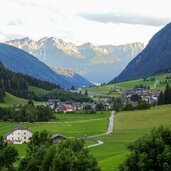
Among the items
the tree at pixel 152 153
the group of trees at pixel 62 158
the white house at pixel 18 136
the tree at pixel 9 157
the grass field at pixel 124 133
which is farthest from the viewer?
the white house at pixel 18 136

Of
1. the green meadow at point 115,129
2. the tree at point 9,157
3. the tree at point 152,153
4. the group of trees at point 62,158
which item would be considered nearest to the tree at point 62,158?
the group of trees at point 62,158

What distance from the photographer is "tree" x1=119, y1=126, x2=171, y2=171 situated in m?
55.8

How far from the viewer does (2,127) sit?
184 metres

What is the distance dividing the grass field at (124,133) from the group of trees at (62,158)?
6217mm

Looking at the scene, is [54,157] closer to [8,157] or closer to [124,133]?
[8,157]

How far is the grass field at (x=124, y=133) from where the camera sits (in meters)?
95.9

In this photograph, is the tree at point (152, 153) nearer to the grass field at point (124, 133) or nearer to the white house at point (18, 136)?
the grass field at point (124, 133)

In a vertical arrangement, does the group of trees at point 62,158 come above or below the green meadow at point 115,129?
above

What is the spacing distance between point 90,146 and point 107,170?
47099mm

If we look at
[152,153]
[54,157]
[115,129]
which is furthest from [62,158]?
[115,129]

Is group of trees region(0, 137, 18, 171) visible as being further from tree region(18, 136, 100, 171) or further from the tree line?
tree region(18, 136, 100, 171)

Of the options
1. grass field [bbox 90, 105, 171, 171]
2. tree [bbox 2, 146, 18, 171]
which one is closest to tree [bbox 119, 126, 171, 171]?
grass field [bbox 90, 105, 171, 171]

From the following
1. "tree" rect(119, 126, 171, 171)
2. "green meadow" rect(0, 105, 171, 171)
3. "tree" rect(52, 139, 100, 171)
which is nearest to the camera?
"tree" rect(119, 126, 171, 171)

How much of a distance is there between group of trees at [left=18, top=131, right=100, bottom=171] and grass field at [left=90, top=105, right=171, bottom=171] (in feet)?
20.4
